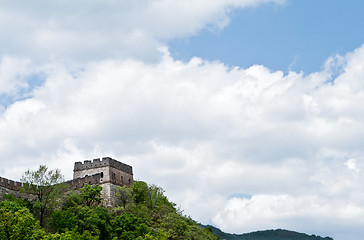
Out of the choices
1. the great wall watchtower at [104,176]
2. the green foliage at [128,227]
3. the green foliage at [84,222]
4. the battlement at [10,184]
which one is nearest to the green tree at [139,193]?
the great wall watchtower at [104,176]

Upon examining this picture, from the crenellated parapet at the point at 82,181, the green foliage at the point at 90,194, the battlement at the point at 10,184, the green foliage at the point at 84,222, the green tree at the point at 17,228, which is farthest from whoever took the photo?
the crenellated parapet at the point at 82,181

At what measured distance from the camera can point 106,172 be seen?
62438 millimetres

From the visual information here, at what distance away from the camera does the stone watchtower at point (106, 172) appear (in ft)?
200

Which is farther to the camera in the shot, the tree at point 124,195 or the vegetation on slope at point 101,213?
the tree at point 124,195

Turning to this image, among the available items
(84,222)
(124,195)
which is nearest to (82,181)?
(124,195)

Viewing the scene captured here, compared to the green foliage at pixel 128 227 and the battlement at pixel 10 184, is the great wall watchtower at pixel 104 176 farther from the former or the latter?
the green foliage at pixel 128 227

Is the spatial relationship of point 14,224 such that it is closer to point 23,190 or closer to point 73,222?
point 73,222

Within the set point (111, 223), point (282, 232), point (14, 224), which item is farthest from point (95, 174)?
point (282, 232)

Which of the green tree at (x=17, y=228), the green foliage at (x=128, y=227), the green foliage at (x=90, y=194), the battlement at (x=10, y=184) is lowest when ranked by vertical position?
the green tree at (x=17, y=228)

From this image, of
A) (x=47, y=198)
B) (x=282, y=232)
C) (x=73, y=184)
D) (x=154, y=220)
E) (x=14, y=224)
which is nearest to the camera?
(x=14, y=224)

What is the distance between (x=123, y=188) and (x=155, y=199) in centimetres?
463

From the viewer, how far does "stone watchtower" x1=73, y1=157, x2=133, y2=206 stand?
6106 cm

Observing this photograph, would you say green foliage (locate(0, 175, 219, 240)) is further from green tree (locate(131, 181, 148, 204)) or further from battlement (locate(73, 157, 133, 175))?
battlement (locate(73, 157, 133, 175))

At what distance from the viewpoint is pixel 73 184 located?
198 ft
